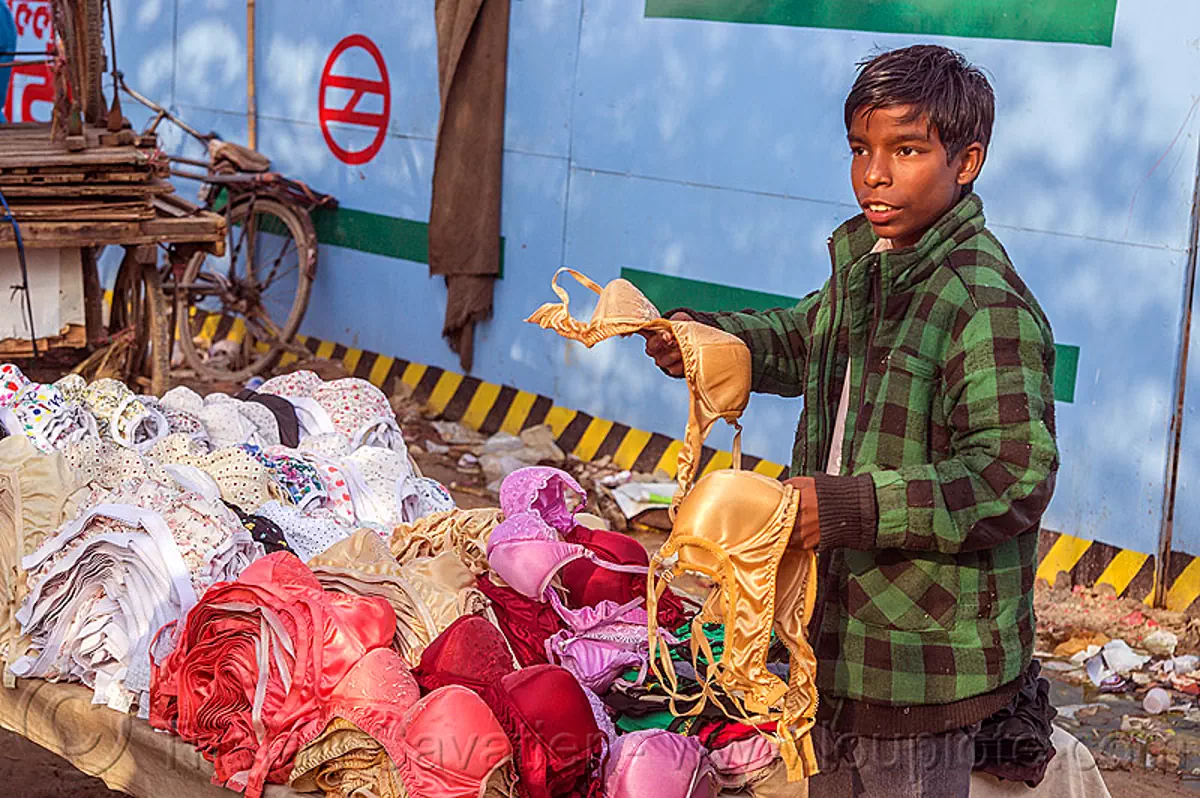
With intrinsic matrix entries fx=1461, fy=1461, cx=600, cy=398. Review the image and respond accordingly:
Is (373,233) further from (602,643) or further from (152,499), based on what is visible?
(602,643)

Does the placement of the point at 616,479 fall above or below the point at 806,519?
below

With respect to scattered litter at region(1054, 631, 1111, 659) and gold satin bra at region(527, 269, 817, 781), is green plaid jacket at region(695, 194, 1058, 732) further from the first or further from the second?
scattered litter at region(1054, 631, 1111, 659)

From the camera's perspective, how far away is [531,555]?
10.6 ft

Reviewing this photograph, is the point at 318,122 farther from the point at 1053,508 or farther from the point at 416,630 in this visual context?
the point at 416,630

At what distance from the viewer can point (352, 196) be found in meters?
8.36

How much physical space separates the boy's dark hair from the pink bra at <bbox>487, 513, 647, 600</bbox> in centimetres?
137

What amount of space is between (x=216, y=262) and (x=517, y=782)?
7.32 m

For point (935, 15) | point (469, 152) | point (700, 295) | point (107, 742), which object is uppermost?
point (935, 15)

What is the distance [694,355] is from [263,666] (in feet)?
3.55

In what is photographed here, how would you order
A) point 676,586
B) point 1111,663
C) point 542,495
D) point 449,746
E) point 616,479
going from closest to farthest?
point 449,746, point 542,495, point 1111,663, point 676,586, point 616,479

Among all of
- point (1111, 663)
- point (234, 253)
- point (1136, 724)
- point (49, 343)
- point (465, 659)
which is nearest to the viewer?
point (465, 659)

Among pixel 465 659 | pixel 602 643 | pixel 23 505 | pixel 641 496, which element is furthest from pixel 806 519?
pixel 641 496

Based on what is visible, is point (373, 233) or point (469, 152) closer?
point (469, 152)

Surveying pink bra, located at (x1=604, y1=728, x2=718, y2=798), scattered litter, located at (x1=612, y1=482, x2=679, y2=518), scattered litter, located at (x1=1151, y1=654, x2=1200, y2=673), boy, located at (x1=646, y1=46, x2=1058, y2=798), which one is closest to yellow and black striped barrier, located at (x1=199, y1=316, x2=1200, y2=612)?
scattered litter, located at (x1=612, y1=482, x2=679, y2=518)
